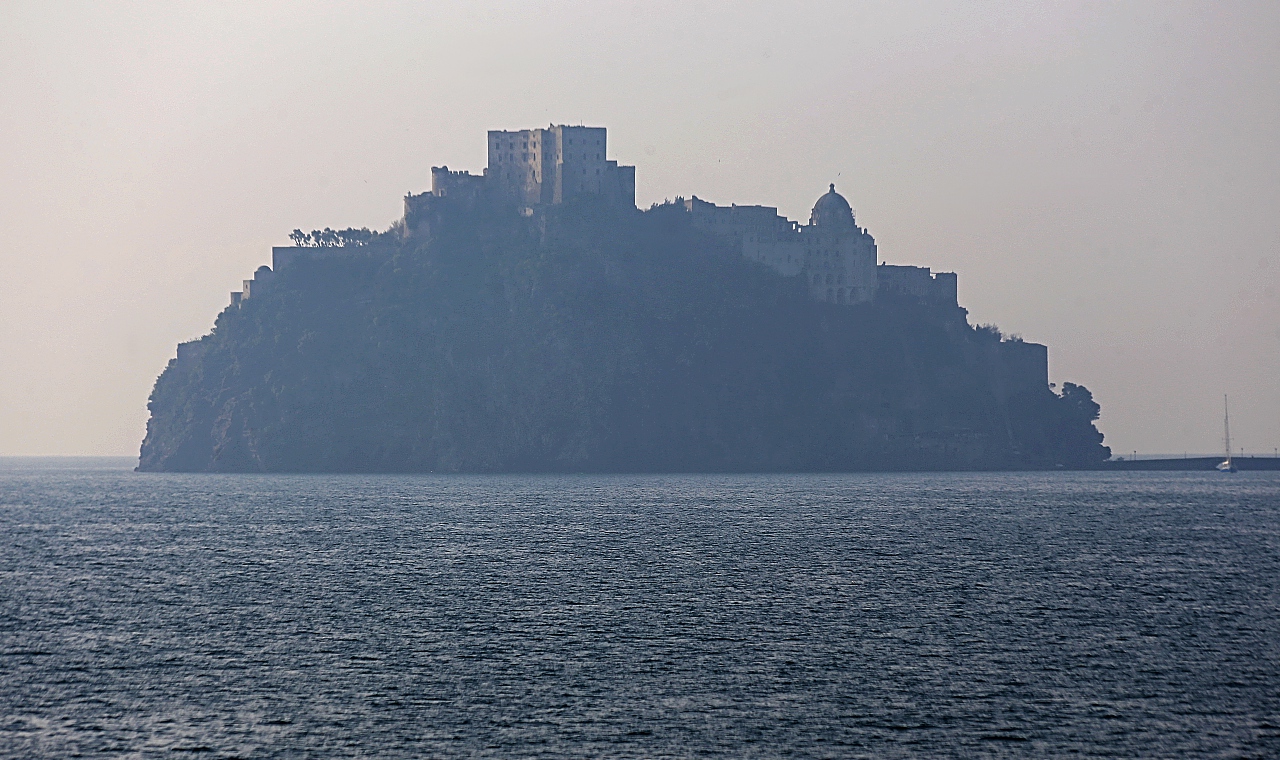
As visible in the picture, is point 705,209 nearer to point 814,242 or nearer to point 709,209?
point 709,209

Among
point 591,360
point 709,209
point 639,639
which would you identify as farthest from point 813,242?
point 639,639

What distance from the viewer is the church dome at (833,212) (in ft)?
641

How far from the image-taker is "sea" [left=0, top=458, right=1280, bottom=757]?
115 feet

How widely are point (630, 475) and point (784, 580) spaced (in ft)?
403

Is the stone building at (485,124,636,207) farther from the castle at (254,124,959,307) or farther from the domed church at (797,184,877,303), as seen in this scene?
the domed church at (797,184,877,303)

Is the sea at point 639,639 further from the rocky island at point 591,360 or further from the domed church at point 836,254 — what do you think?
the domed church at point 836,254

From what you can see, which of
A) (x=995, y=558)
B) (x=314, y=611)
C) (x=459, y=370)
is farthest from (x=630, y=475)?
(x=314, y=611)

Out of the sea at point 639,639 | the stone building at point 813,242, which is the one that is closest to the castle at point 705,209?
the stone building at point 813,242

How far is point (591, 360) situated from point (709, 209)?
2822 centimetres

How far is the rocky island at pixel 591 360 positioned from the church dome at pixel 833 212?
32cm

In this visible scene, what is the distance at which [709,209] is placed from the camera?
7756 inches

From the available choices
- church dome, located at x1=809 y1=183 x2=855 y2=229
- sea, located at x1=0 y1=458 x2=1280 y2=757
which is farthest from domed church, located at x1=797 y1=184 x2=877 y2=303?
sea, located at x1=0 y1=458 x2=1280 y2=757

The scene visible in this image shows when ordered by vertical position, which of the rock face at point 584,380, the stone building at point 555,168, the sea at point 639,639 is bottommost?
the sea at point 639,639

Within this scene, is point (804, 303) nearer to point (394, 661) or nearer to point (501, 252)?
point (501, 252)
